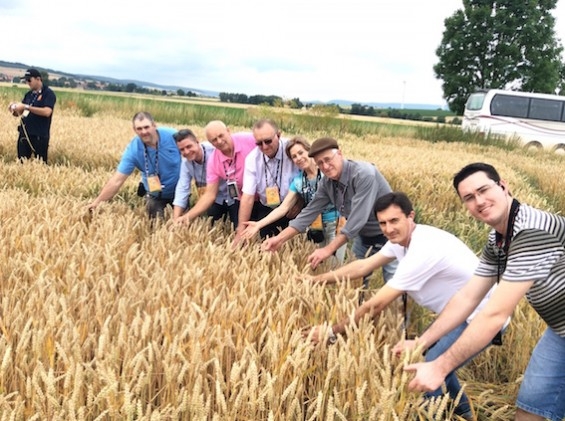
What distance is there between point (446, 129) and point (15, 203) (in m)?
19.4

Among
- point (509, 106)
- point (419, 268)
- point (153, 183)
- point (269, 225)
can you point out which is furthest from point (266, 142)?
point (509, 106)

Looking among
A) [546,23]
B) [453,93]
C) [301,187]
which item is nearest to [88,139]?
[301,187]

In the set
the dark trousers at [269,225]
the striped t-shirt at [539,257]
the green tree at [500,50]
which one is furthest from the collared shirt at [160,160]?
the green tree at [500,50]

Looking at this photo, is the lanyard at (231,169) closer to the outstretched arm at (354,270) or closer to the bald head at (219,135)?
the bald head at (219,135)

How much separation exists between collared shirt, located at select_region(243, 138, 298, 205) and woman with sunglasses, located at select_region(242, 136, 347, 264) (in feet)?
0.41

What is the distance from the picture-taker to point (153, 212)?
17.7 feet

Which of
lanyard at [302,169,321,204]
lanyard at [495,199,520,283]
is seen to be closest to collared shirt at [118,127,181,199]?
lanyard at [302,169,321,204]

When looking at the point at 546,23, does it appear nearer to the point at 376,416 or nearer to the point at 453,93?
the point at 453,93

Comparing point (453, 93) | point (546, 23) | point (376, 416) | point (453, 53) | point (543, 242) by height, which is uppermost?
point (546, 23)

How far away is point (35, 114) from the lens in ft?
25.7

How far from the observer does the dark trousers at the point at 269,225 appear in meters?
4.75

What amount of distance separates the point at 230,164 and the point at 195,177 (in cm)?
46

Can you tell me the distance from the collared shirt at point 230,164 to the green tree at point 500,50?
34589 mm

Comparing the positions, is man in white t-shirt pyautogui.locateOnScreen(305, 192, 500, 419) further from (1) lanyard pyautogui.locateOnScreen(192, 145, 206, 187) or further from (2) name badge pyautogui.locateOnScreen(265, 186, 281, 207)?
(1) lanyard pyautogui.locateOnScreen(192, 145, 206, 187)
